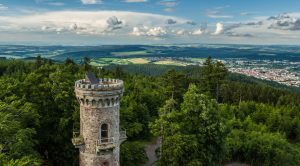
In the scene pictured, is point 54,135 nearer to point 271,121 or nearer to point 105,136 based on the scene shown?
point 105,136

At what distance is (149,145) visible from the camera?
55.4 metres

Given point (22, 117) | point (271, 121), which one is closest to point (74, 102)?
point (22, 117)

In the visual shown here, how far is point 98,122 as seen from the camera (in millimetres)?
25594

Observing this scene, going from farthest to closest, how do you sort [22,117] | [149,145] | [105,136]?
1. [149,145]
2. [22,117]
3. [105,136]

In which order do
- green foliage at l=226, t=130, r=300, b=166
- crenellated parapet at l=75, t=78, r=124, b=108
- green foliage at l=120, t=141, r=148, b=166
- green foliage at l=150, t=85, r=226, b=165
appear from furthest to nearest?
green foliage at l=226, t=130, r=300, b=166 < green foliage at l=120, t=141, r=148, b=166 < green foliage at l=150, t=85, r=226, b=165 < crenellated parapet at l=75, t=78, r=124, b=108

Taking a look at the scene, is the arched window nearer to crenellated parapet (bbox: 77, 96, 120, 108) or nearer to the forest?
crenellated parapet (bbox: 77, 96, 120, 108)

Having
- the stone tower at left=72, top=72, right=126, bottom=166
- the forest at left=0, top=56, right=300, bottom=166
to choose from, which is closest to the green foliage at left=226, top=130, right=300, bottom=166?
the forest at left=0, top=56, right=300, bottom=166

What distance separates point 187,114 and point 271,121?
109 feet

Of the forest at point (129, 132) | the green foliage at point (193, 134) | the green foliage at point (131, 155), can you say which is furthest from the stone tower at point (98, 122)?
the green foliage at point (193, 134)

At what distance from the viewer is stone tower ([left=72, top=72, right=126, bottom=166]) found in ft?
82.3

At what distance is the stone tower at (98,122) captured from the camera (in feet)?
82.3

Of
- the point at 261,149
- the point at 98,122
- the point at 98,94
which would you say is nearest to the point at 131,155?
the point at 98,122

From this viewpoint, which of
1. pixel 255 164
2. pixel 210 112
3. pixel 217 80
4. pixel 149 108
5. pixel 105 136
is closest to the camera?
pixel 105 136

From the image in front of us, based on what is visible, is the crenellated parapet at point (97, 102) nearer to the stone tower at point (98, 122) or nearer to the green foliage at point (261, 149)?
the stone tower at point (98, 122)
